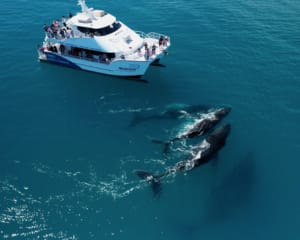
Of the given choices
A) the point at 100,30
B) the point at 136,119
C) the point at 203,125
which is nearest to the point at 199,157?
the point at 203,125

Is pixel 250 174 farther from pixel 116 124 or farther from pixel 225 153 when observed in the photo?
pixel 116 124

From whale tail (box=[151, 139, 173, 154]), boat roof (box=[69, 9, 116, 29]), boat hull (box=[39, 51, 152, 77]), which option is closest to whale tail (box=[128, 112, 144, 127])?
whale tail (box=[151, 139, 173, 154])

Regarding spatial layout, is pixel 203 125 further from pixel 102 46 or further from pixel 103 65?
pixel 102 46

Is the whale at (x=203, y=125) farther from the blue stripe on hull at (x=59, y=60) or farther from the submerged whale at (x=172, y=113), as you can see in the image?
the blue stripe on hull at (x=59, y=60)

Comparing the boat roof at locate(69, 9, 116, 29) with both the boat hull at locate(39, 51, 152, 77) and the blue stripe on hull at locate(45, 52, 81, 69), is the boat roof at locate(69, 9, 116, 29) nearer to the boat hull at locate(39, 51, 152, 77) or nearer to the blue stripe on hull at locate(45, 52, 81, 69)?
the boat hull at locate(39, 51, 152, 77)

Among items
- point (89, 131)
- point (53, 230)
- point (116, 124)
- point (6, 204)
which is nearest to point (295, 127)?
point (116, 124)

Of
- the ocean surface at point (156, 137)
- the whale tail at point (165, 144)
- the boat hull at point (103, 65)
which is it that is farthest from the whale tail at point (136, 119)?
the boat hull at point (103, 65)
